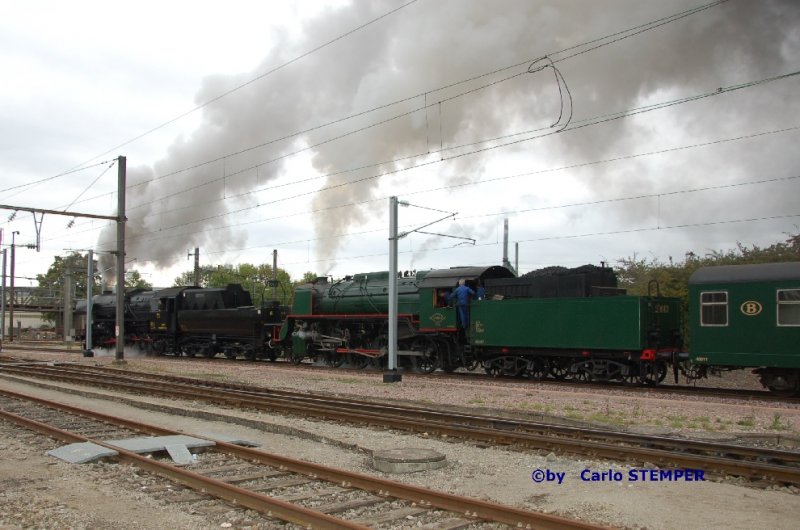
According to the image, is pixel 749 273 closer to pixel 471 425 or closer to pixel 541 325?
pixel 541 325

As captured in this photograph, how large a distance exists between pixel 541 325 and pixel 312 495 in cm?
1185

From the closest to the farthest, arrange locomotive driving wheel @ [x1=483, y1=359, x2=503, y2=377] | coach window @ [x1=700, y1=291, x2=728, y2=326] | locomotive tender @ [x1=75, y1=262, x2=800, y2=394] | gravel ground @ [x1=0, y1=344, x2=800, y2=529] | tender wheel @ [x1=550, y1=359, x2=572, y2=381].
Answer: gravel ground @ [x1=0, y1=344, x2=800, y2=529] → locomotive tender @ [x1=75, y1=262, x2=800, y2=394] → coach window @ [x1=700, y1=291, x2=728, y2=326] → tender wheel @ [x1=550, y1=359, x2=572, y2=381] → locomotive driving wheel @ [x1=483, y1=359, x2=503, y2=377]

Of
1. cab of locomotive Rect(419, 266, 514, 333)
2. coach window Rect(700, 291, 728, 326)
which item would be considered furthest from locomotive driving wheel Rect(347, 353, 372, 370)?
coach window Rect(700, 291, 728, 326)

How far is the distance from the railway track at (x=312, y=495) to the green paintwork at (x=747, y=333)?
10341 mm

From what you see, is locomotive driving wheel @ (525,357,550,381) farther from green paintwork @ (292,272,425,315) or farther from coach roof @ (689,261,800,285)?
coach roof @ (689,261,800,285)

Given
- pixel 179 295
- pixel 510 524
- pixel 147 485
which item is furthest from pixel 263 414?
pixel 179 295

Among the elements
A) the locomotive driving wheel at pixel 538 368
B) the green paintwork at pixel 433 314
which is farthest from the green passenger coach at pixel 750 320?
the green paintwork at pixel 433 314

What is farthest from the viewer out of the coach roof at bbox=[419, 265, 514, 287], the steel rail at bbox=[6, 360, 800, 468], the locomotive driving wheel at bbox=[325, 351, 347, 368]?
the locomotive driving wheel at bbox=[325, 351, 347, 368]

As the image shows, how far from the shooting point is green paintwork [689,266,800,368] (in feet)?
43.3

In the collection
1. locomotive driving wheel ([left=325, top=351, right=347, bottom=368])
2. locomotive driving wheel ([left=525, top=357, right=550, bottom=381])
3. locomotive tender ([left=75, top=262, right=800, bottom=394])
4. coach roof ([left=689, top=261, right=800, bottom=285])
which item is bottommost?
locomotive driving wheel ([left=325, top=351, right=347, bottom=368])

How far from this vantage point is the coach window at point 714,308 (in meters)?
14.2

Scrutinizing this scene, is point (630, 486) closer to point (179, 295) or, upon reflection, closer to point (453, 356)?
point (453, 356)

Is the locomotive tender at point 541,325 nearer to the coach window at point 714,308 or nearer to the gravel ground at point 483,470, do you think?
the coach window at point 714,308

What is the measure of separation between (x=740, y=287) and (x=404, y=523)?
36.8ft
